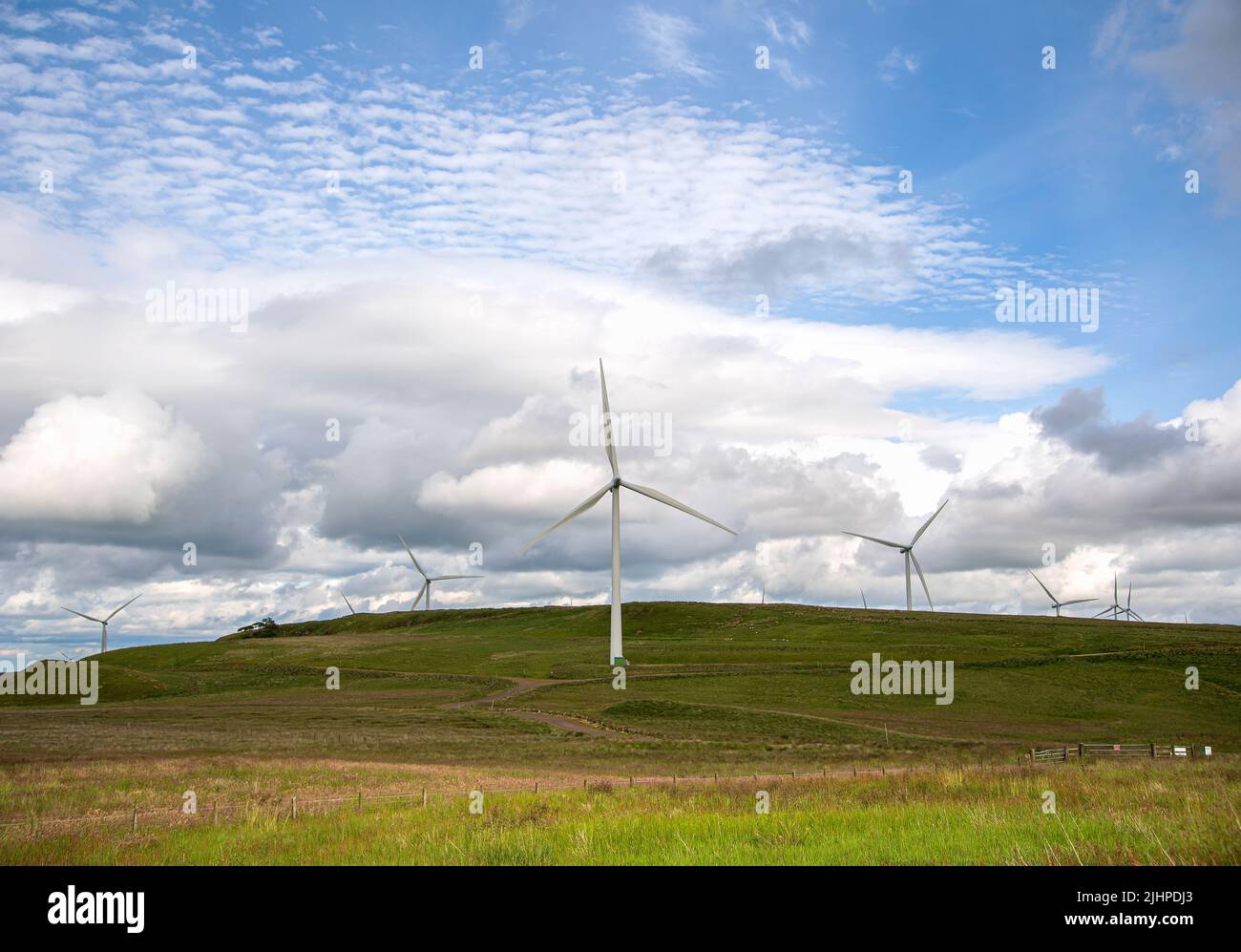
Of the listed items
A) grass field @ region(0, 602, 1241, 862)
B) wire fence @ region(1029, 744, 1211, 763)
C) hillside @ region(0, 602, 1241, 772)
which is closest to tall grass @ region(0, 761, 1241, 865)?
grass field @ region(0, 602, 1241, 862)

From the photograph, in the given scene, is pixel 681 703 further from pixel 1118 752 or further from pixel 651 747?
pixel 1118 752

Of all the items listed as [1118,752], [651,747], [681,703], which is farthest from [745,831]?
[681,703]

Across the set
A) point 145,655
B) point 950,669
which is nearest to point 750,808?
point 950,669

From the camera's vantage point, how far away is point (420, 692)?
115m

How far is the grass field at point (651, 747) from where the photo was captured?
15383mm

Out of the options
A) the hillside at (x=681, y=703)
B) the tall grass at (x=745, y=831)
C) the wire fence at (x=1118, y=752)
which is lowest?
the hillside at (x=681, y=703)

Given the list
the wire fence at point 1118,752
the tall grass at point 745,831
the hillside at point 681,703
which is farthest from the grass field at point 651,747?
the wire fence at point 1118,752

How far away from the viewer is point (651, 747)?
63.4m

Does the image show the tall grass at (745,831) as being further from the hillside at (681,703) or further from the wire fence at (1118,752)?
Answer: the hillside at (681,703)

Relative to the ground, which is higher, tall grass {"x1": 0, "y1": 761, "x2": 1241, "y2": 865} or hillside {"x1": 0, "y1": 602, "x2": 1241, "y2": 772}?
tall grass {"x1": 0, "y1": 761, "x2": 1241, "y2": 865}

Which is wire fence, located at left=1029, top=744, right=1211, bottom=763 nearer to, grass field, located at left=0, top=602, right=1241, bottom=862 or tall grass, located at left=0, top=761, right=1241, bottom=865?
grass field, located at left=0, top=602, right=1241, bottom=862

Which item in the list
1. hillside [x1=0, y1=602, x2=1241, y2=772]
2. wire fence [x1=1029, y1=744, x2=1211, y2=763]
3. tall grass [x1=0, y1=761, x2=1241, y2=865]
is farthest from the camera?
hillside [x1=0, y1=602, x2=1241, y2=772]

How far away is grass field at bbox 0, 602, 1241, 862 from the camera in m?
15.4
